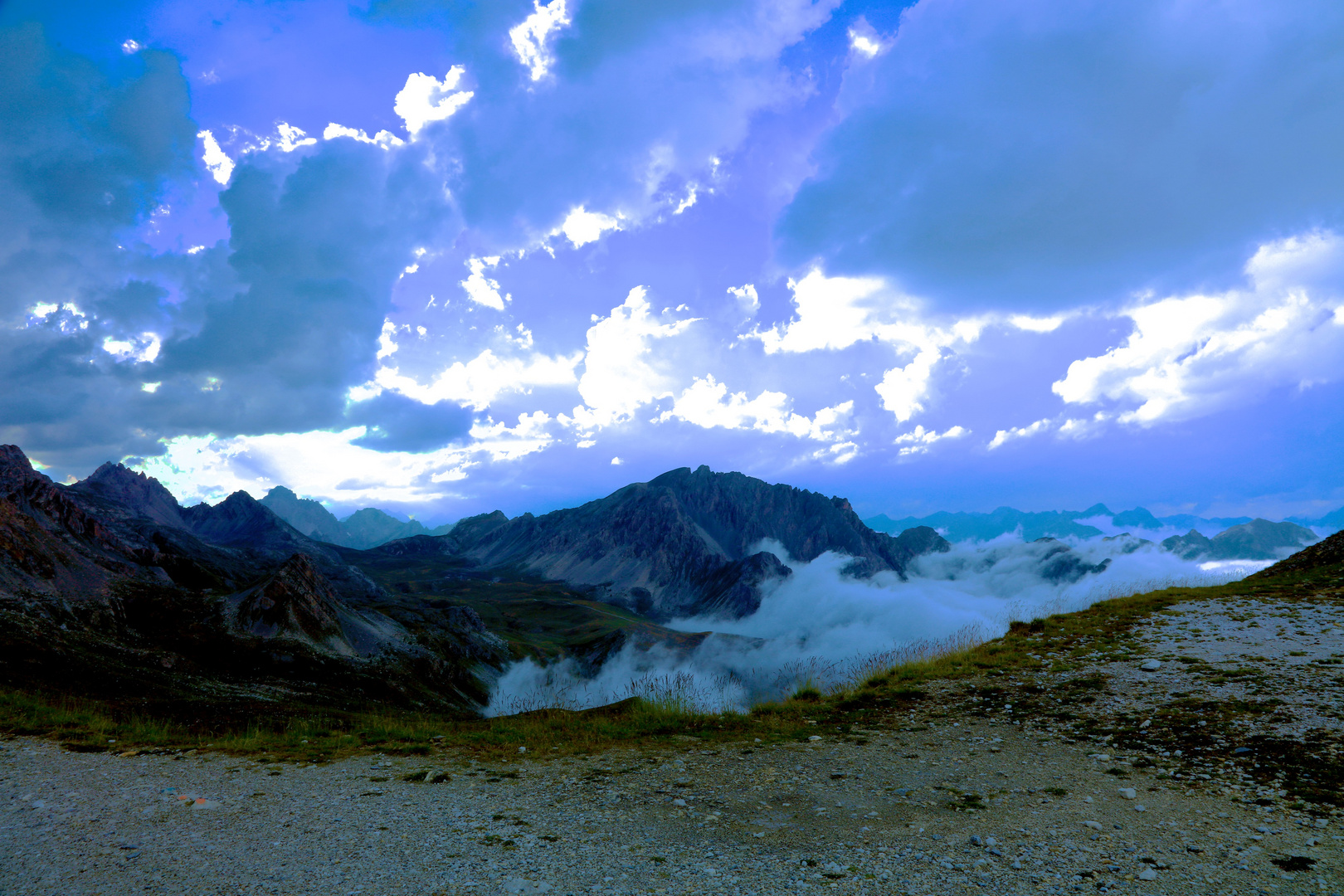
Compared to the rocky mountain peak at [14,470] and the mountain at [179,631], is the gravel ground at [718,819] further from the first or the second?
the rocky mountain peak at [14,470]

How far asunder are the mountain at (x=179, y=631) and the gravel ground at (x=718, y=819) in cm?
2573

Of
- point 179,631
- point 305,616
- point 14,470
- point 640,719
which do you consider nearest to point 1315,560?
point 640,719

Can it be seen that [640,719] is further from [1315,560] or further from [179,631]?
[179,631]

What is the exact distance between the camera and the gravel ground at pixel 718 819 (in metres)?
7.62

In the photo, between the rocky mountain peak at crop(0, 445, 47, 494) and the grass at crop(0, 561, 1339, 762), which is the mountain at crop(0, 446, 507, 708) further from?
the grass at crop(0, 561, 1339, 762)

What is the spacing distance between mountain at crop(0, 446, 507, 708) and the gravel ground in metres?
25.7

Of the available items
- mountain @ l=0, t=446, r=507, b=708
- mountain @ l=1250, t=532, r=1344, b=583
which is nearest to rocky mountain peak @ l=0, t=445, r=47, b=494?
mountain @ l=0, t=446, r=507, b=708

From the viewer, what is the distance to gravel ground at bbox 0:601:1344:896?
7625 mm

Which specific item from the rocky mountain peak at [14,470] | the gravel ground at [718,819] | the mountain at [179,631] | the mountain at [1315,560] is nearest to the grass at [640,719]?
the gravel ground at [718,819]

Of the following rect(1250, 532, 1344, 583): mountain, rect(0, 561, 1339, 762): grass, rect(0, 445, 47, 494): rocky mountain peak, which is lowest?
rect(0, 561, 1339, 762): grass

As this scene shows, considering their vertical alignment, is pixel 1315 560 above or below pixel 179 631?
above

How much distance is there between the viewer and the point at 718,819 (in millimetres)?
9852

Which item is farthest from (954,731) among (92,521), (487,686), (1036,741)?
(92,521)

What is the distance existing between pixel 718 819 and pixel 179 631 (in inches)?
3391
